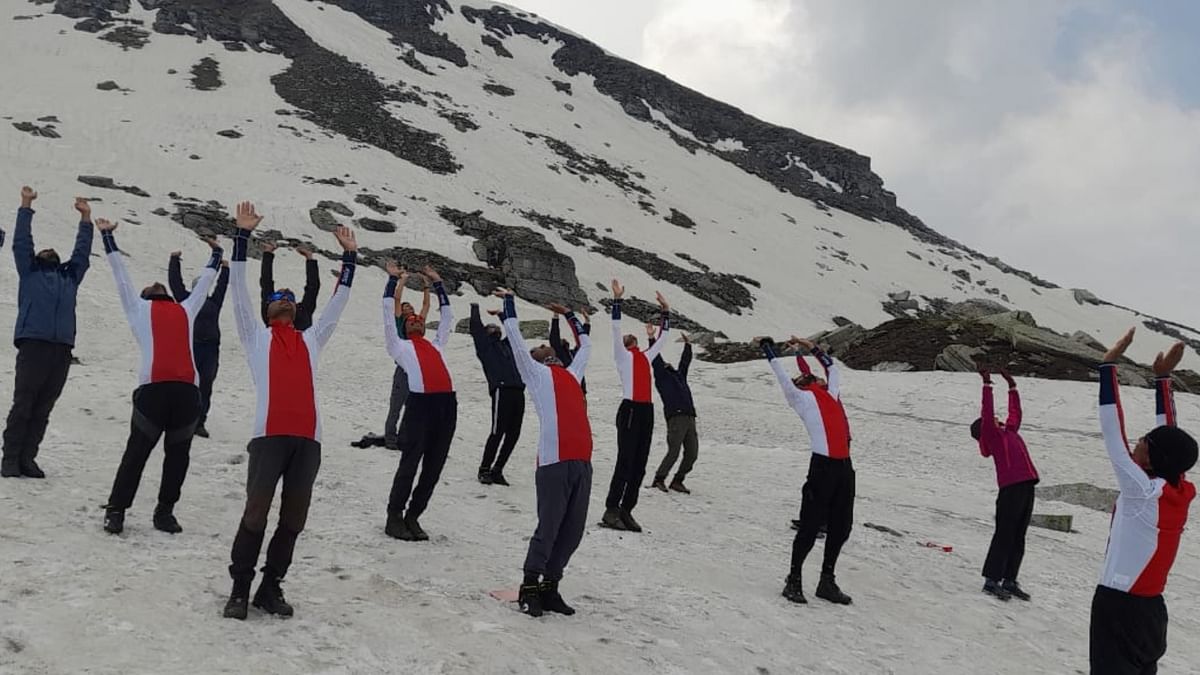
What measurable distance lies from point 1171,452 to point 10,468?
9.20m

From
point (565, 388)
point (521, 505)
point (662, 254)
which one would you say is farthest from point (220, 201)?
point (565, 388)

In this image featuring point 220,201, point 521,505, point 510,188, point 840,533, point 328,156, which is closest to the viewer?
point 840,533

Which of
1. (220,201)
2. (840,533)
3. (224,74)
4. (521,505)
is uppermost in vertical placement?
(224,74)

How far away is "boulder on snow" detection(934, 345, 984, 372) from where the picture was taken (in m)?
26.0

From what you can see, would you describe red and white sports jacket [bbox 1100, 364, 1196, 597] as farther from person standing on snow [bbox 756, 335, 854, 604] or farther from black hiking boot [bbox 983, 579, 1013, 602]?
black hiking boot [bbox 983, 579, 1013, 602]

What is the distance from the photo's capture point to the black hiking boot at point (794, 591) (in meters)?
7.59

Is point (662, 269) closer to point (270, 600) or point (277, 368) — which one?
point (277, 368)

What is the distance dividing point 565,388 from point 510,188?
56417 mm

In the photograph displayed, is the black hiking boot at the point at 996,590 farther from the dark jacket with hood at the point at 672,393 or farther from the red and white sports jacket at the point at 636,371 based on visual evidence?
the dark jacket with hood at the point at 672,393

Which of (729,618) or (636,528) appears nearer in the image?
(729,618)

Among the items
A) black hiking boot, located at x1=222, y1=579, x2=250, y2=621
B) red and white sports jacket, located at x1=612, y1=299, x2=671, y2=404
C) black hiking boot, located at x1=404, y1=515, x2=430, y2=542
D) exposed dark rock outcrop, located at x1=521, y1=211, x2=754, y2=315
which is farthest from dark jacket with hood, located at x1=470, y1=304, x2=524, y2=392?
exposed dark rock outcrop, located at x1=521, y1=211, x2=754, y2=315

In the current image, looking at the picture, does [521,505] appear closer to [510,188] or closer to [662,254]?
[662,254]

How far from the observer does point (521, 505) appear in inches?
405

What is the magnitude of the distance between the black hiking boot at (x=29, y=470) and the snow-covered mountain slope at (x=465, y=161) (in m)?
33.4
